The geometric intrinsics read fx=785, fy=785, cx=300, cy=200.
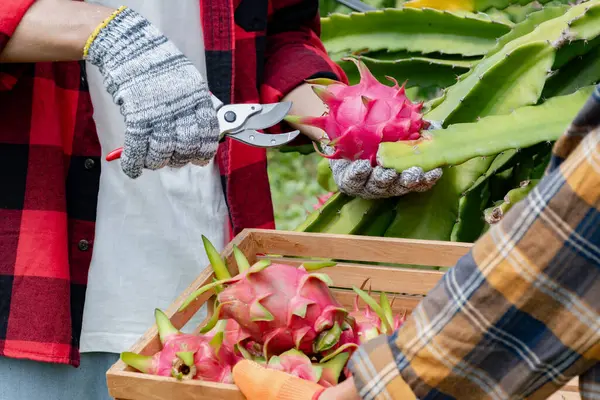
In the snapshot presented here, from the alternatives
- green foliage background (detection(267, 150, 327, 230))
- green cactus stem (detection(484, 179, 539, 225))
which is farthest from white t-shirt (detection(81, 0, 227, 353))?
green foliage background (detection(267, 150, 327, 230))

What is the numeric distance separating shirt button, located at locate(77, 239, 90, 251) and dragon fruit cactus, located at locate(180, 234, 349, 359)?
37 cm

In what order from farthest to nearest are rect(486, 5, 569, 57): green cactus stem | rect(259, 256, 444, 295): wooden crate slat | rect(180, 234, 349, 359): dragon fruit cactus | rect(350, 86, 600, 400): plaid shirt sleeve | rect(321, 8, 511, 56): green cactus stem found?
rect(321, 8, 511, 56): green cactus stem, rect(486, 5, 569, 57): green cactus stem, rect(259, 256, 444, 295): wooden crate slat, rect(180, 234, 349, 359): dragon fruit cactus, rect(350, 86, 600, 400): plaid shirt sleeve

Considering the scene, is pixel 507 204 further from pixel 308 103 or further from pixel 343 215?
pixel 308 103

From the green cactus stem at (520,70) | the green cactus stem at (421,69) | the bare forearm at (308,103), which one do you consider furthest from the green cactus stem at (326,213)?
the green cactus stem at (421,69)

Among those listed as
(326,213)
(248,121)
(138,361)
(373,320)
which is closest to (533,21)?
(326,213)

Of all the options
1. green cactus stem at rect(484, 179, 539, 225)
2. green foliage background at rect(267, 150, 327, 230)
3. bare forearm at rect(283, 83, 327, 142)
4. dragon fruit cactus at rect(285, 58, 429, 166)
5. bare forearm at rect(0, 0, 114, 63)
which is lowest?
green foliage background at rect(267, 150, 327, 230)

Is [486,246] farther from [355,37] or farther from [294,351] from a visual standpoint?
[355,37]

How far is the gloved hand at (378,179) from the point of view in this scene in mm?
1173

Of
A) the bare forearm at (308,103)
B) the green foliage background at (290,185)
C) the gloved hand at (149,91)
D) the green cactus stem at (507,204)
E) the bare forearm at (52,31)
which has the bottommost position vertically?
the green foliage background at (290,185)

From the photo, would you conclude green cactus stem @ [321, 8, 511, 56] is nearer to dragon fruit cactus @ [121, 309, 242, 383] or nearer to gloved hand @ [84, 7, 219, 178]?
gloved hand @ [84, 7, 219, 178]

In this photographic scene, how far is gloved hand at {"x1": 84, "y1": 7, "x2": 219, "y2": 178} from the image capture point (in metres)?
1.00

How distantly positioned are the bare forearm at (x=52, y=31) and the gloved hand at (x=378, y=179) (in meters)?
0.43

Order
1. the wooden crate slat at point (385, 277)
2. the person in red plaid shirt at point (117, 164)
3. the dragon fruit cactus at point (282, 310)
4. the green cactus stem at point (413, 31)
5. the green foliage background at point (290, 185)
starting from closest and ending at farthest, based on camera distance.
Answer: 1. the dragon fruit cactus at point (282, 310)
2. the person in red plaid shirt at point (117, 164)
3. the wooden crate slat at point (385, 277)
4. the green cactus stem at point (413, 31)
5. the green foliage background at point (290, 185)

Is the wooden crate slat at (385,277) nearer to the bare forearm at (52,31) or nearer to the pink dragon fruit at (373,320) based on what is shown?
the pink dragon fruit at (373,320)
